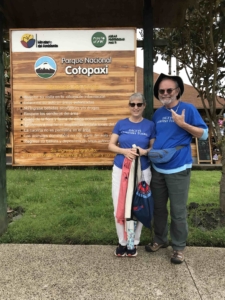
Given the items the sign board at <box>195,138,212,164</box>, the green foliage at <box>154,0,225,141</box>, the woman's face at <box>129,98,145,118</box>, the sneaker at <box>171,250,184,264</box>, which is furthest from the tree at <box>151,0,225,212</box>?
the sign board at <box>195,138,212,164</box>

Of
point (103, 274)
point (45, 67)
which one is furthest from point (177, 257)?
point (45, 67)

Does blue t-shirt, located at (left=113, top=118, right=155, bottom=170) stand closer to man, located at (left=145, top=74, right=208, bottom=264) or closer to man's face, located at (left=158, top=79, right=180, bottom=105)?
man, located at (left=145, top=74, right=208, bottom=264)

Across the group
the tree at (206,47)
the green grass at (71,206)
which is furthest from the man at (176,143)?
the tree at (206,47)

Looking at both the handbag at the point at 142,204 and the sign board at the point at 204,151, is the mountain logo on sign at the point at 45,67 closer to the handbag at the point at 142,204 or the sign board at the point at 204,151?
the handbag at the point at 142,204

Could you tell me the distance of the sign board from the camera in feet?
37.2

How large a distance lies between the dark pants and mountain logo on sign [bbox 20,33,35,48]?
2.37m

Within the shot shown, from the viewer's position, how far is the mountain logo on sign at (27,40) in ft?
13.2

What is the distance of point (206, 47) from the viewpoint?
194 inches

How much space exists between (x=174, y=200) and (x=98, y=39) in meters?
2.29

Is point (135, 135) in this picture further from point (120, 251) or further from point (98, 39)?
point (98, 39)

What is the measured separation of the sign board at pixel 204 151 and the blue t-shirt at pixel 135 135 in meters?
8.65

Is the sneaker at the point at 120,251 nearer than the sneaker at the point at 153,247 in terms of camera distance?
Yes

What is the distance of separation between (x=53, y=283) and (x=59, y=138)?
2.15m

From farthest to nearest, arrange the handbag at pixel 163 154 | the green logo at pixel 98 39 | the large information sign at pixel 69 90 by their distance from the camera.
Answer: the large information sign at pixel 69 90 → the green logo at pixel 98 39 → the handbag at pixel 163 154
